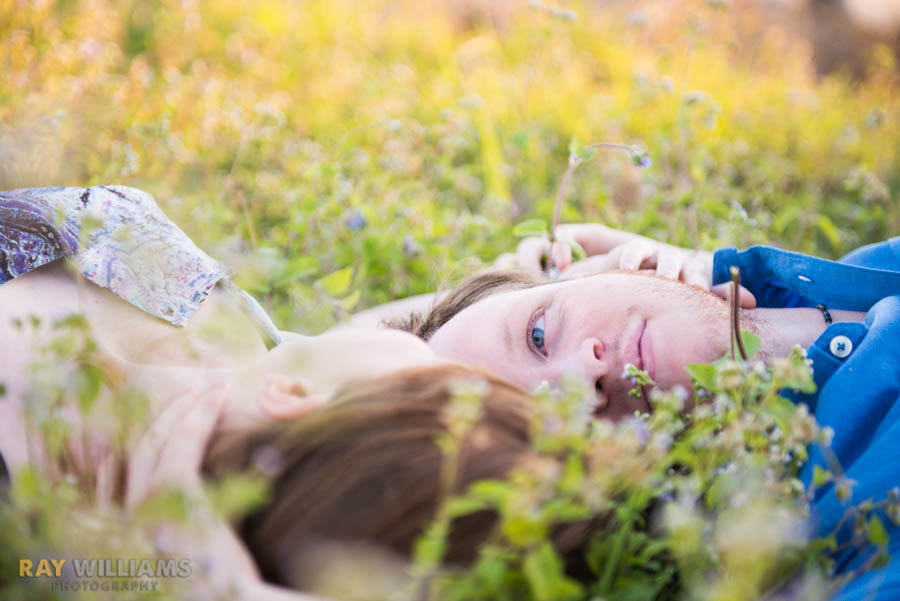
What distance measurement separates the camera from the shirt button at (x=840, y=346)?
188 cm

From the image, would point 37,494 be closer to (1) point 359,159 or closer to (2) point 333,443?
(2) point 333,443

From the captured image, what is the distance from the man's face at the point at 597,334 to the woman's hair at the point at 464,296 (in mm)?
340

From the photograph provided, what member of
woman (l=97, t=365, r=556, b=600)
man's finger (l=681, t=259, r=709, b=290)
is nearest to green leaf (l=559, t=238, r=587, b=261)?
man's finger (l=681, t=259, r=709, b=290)

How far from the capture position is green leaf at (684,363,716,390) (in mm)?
1375

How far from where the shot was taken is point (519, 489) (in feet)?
3.15

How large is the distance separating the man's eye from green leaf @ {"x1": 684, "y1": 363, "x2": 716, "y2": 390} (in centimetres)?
53

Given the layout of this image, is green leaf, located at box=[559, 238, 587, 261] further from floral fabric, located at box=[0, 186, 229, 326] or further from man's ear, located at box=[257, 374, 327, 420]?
man's ear, located at box=[257, 374, 327, 420]

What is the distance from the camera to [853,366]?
1.79m

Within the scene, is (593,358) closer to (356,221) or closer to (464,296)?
(464,296)

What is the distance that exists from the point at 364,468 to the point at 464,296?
1303 mm

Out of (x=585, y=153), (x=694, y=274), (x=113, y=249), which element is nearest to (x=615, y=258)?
(x=694, y=274)

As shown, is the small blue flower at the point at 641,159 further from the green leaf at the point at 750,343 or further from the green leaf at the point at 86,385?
the green leaf at the point at 86,385

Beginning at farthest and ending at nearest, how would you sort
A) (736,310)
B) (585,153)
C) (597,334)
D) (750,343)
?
(585,153) < (597,334) < (750,343) < (736,310)

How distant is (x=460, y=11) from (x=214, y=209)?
5.10m
